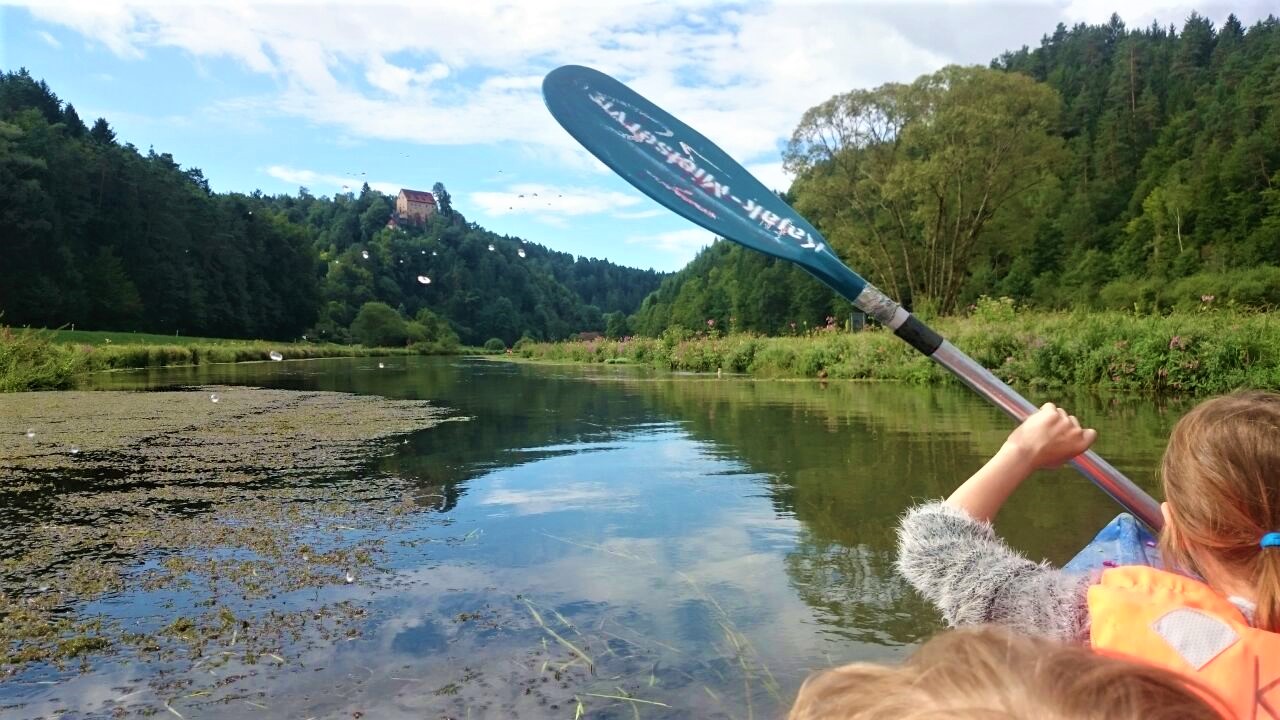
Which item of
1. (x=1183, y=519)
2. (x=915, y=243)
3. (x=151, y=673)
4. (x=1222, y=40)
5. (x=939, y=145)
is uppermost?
(x=1222, y=40)

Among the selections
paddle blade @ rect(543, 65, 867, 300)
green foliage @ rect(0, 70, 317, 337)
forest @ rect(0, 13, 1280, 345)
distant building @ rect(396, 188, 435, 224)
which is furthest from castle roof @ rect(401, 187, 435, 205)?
paddle blade @ rect(543, 65, 867, 300)

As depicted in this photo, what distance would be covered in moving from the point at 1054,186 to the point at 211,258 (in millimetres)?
48356

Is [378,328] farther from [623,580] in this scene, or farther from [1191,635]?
[1191,635]

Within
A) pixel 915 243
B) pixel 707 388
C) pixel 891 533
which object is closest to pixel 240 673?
pixel 891 533

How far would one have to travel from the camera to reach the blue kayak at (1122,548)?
148 centimetres

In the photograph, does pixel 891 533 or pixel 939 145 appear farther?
pixel 939 145

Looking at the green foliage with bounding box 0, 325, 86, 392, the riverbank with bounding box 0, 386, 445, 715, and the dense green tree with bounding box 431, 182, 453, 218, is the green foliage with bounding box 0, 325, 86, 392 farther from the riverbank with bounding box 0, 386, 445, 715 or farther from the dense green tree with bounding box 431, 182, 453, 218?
the dense green tree with bounding box 431, 182, 453, 218

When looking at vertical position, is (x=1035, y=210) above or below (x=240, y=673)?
above

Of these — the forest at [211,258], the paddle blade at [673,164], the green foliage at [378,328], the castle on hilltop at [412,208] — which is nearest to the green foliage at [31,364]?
the paddle blade at [673,164]

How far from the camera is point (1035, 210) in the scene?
32.5 meters

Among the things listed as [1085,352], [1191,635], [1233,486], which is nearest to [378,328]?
[1085,352]

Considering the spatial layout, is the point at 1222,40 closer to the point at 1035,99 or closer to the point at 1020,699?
the point at 1035,99

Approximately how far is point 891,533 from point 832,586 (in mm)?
821

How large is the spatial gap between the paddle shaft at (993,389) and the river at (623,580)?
80cm
